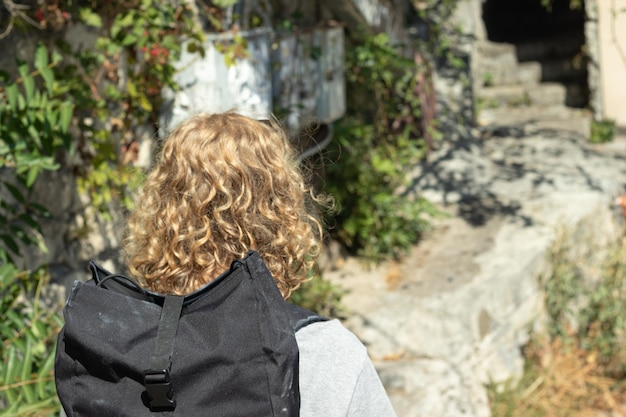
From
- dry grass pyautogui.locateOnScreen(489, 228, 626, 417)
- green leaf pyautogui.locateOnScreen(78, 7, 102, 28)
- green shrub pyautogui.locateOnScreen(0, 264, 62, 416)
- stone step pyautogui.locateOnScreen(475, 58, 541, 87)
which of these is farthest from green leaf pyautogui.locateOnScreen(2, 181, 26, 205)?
stone step pyautogui.locateOnScreen(475, 58, 541, 87)

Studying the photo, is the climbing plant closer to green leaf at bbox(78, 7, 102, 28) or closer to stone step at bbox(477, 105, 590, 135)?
green leaf at bbox(78, 7, 102, 28)

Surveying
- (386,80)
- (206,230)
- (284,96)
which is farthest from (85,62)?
(386,80)

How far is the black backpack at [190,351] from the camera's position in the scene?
1.24m

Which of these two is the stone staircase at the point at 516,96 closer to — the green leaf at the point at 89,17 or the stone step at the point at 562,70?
the stone step at the point at 562,70

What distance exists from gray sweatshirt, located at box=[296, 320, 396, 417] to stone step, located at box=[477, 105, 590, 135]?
5.91 m

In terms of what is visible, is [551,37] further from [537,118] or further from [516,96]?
[537,118]

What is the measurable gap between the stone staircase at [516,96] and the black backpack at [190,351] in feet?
19.7

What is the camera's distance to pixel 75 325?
1275mm

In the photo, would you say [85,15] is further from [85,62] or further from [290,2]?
[290,2]

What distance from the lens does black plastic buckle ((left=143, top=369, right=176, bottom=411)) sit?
4.01 feet

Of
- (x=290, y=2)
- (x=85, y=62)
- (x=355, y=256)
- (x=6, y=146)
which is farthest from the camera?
(x=355, y=256)

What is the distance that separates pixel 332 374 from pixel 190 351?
24cm

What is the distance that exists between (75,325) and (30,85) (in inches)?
56.9

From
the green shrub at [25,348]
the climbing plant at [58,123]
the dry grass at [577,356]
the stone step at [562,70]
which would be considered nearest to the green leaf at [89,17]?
the climbing plant at [58,123]
